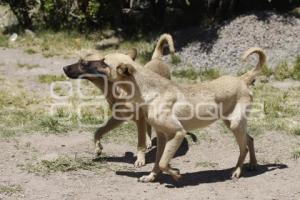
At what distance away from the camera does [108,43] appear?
625 inches

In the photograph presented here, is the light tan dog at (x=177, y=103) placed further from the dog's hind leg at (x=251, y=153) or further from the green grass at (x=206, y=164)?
the green grass at (x=206, y=164)

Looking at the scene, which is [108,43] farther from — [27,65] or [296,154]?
[296,154]

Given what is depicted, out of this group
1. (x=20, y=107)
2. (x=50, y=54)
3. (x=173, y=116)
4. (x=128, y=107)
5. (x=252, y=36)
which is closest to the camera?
(x=173, y=116)

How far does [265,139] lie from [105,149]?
235 cm

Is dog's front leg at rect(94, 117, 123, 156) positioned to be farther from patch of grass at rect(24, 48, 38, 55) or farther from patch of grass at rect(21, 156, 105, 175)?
patch of grass at rect(24, 48, 38, 55)

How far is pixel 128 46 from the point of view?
50.6 feet

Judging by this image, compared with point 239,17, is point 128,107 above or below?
below

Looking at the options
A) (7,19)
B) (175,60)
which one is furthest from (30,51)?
(175,60)

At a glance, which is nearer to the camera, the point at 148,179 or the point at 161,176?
the point at 148,179

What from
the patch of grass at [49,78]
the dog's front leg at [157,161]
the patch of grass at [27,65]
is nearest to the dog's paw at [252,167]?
the dog's front leg at [157,161]

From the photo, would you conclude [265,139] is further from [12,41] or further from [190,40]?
[12,41]

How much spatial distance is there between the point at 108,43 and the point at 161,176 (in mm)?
8951

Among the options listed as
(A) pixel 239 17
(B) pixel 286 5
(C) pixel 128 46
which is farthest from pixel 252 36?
(C) pixel 128 46

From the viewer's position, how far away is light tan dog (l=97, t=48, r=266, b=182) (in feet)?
21.7
